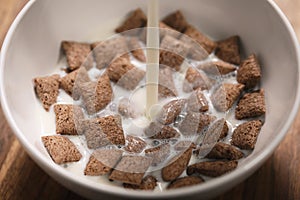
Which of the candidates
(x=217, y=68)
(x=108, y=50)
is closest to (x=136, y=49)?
(x=108, y=50)

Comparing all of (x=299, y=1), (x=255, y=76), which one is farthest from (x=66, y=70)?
(x=299, y=1)

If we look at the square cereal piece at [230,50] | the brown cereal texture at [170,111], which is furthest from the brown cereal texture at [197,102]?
the square cereal piece at [230,50]

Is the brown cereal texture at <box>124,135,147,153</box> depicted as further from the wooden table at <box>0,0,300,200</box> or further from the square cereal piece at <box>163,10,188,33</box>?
the square cereal piece at <box>163,10,188,33</box>

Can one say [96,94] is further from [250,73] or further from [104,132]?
[250,73]

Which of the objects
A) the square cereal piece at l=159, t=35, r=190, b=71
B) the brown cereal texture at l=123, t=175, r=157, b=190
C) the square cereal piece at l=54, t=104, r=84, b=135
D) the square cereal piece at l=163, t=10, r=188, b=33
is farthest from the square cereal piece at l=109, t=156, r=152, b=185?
the square cereal piece at l=163, t=10, r=188, b=33

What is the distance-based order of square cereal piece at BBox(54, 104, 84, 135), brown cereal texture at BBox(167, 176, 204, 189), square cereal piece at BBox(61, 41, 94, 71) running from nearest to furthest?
brown cereal texture at BBox(167, 176, 204, 189)
square cereal piece at BBox(54, 104, 84, 135)
square cereal piece at BBox(61, 41, 94, 71)

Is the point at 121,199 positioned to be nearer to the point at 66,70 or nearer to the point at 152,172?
the point at 152,172
